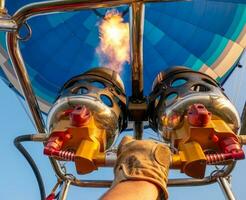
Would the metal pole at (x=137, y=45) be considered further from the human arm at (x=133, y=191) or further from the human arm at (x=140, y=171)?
the human arm at (x=133, y=191)

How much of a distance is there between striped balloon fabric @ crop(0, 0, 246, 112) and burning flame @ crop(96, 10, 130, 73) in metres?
0.04

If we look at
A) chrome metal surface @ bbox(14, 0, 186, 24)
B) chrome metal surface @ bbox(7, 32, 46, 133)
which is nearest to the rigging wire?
chrome metal surface @ bbox(7, 32, 46, 133)

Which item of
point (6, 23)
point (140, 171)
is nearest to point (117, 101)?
point (6, 23)

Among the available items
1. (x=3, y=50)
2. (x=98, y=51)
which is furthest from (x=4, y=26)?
(x=98, y=51)

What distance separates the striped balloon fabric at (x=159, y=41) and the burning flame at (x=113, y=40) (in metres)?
0.04

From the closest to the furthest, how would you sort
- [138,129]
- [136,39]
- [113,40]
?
[136,39] < [138,129] < [113,40]

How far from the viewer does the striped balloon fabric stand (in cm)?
324

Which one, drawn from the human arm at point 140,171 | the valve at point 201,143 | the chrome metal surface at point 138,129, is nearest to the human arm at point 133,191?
the human arm at point 140,171

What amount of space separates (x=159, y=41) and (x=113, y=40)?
35 cm

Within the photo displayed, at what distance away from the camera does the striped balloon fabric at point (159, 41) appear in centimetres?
324

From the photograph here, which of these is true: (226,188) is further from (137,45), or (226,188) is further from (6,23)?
(6,23)

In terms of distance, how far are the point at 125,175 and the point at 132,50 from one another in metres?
0.58

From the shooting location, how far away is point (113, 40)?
3207 mm

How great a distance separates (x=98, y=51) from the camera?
129 inches
